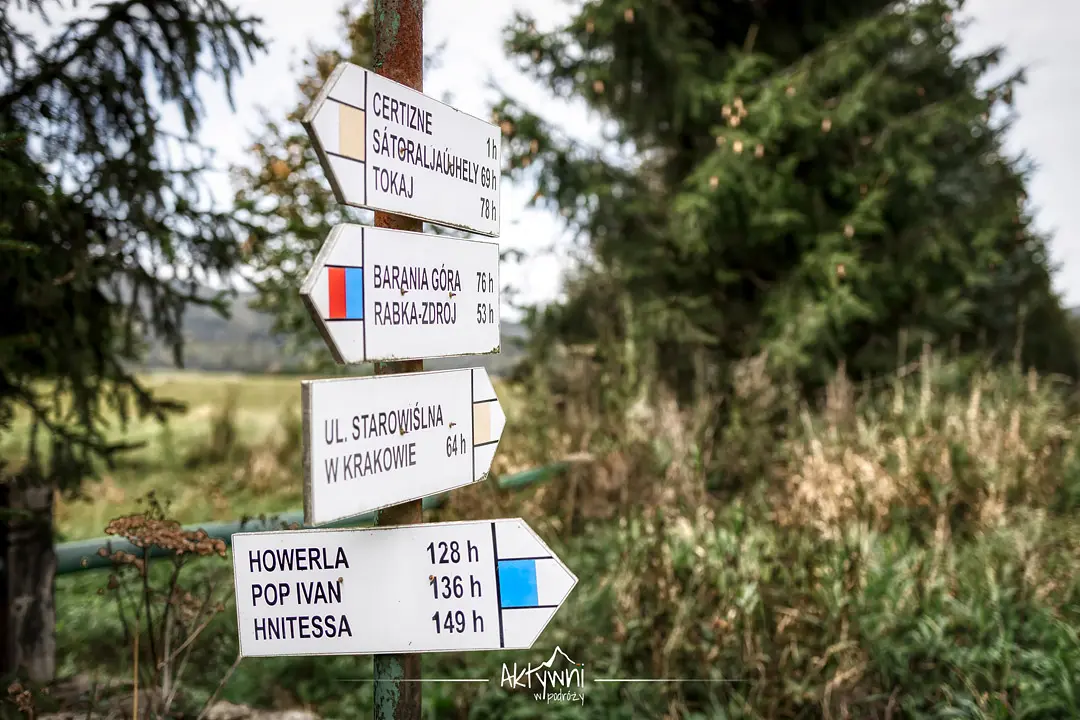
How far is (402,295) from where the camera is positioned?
81.5 inches

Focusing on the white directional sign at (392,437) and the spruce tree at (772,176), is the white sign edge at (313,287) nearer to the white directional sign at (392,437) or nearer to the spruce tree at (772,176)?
the white directional sign at (392,437)

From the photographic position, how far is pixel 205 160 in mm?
4559

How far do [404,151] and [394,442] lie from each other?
715mm

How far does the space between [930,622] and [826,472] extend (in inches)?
64.9

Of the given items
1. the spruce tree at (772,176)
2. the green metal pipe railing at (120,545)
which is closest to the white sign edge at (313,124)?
the green metal pipe railing at (120,545)

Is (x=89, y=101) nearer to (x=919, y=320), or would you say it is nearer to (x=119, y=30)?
(x=119, y=30)

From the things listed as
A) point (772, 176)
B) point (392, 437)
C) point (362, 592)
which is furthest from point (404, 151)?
point (772, 176)

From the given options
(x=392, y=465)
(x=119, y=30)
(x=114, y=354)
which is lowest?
(x=392, y=465)

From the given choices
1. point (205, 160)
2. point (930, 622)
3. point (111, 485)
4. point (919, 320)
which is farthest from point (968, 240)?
point (111, 485)

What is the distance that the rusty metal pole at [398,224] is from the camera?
7.14 ft
